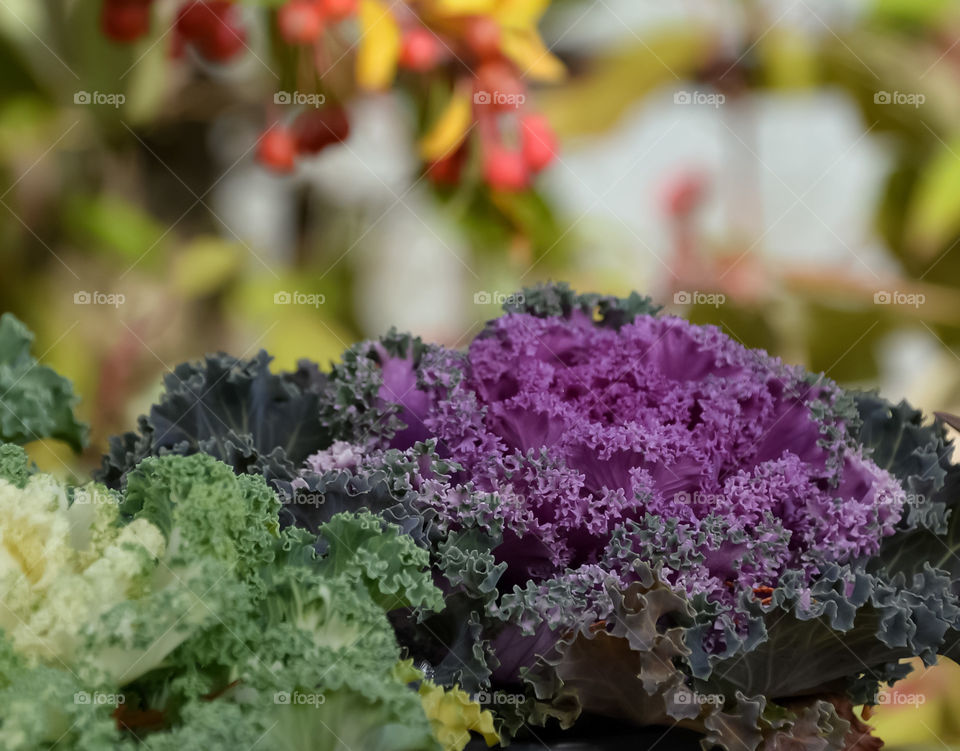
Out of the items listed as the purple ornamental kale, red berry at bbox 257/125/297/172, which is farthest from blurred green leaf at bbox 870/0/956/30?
the purple ornamental kale

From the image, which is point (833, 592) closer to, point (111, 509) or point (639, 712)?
point (639, 712)

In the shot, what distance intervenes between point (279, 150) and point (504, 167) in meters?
0.44

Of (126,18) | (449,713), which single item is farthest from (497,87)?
(449,713)

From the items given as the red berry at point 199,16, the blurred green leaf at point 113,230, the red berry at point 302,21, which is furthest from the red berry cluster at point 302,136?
the blurred green leaf at point 113,230

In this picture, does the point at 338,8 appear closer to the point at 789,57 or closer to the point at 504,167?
the point at 504,167

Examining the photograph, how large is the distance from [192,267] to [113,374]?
302mm

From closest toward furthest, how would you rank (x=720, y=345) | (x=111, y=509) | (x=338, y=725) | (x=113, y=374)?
(x=338, y=725) < (x=111, y=509) < (x=720, y=345) < (x=113, y=374)

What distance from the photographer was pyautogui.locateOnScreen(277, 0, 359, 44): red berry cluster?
1.92 meters

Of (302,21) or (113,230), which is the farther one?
(113,230)

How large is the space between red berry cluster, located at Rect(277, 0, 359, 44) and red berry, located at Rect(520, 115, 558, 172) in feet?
1.22

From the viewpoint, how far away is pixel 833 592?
0.98 meters

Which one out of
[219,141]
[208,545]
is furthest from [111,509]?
[219,141]

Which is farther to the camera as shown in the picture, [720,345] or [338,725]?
[720,345]

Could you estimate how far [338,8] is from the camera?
75.5 inches
